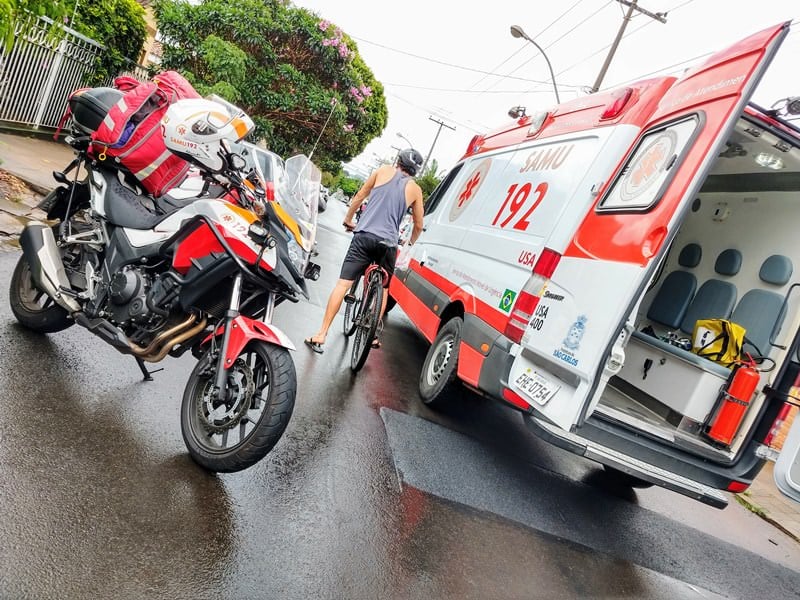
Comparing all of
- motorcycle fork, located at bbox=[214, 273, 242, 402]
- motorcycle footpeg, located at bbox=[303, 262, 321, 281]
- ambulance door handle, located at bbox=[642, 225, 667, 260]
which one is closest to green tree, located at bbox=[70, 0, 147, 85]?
motorcycle footpeg, located at bbox=[303, 262, 321, 281]

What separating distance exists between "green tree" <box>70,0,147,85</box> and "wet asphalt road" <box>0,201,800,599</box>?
26.6 ft

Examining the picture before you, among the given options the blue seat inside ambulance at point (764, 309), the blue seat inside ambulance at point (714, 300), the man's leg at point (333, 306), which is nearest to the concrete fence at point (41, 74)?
the man's leg at point (333, 306)

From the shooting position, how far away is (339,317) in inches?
287

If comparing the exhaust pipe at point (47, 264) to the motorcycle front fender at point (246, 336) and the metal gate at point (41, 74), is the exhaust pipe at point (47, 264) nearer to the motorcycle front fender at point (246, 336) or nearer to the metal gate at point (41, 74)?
the motorcycle front fender at point (246, 336)

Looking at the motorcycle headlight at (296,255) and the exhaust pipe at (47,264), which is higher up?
the motorcycle headlight at (296,255)

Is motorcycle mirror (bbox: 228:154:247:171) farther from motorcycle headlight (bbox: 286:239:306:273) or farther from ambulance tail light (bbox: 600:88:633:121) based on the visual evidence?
ambulance tail light (bbox: 600:88:633:121)

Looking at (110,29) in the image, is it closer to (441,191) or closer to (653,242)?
(441,191)

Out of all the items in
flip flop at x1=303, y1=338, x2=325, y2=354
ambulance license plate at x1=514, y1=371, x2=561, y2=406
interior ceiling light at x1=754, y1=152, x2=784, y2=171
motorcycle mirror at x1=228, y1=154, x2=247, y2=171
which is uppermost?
interior ceiling light at x1=754, y1=152, x2=784, y2=171

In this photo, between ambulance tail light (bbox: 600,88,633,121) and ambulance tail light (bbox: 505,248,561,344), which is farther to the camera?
ambulance tail light (bbox: 600,88,633,121)

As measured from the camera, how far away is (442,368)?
4895mm

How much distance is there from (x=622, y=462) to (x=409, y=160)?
10.4ft

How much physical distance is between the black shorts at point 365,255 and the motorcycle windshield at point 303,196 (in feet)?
4.74

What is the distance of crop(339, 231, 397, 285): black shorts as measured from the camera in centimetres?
539

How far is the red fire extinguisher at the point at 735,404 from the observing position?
4043 millimetres
